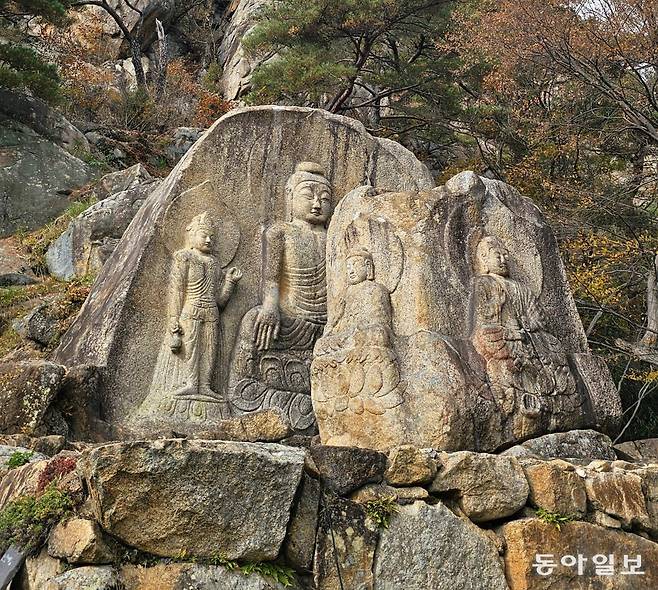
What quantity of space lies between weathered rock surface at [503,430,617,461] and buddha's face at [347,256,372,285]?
1565mm

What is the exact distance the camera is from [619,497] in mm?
4258

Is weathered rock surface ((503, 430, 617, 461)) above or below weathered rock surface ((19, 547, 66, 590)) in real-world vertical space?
above

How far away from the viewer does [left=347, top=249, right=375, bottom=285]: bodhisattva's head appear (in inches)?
231

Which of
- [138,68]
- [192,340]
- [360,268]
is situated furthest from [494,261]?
[138,68]

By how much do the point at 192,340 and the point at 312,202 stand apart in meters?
1.74

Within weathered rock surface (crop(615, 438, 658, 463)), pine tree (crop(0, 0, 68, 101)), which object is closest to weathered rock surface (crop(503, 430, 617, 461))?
weathered rock surface (crop(615, 438, 658, 463))

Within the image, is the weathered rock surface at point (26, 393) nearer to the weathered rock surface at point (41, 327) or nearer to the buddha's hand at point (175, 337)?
the buddha's hand at point (175, 337)

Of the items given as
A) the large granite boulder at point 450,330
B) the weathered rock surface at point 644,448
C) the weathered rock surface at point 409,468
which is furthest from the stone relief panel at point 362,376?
the weathered rock surface at point 644,448

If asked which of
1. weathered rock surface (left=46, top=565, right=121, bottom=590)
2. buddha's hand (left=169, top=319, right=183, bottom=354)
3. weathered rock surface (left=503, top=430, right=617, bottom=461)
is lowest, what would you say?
weathered rock surface (left=46, top=565, right=121, bottom=590)

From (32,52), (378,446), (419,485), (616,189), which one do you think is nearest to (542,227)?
(378,446)

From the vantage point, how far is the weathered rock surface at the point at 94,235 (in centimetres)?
1195

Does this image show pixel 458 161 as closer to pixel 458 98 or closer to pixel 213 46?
pixel 458 98

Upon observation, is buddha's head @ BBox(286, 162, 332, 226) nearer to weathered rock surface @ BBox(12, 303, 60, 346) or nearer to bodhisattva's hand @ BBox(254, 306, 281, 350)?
bodhisattva's hand @ BBox(254, 306, 281, 350)

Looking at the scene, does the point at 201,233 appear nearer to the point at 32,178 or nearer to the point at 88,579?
the point at 88,579
